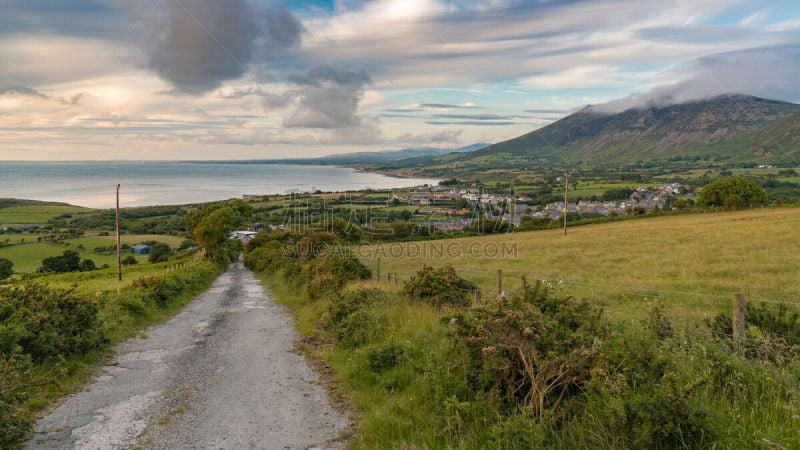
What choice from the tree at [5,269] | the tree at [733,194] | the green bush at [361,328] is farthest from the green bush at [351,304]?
the tree at [733,194]

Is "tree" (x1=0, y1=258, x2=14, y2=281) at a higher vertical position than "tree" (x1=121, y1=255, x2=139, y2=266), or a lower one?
higher

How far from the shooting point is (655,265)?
2291 cm

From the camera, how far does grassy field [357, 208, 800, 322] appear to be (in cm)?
1455

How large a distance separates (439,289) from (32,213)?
121 meters

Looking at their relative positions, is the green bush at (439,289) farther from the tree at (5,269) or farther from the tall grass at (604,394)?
the tree at (5,269)

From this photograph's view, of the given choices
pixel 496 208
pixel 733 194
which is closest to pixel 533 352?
pixel 496 208

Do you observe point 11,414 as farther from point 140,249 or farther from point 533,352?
point 140,249

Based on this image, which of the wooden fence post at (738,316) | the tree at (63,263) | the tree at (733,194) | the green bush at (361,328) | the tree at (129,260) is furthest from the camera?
the tree at (129,260)

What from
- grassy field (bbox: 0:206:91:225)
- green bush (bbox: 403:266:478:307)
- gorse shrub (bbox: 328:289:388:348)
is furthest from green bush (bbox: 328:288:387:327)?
grassy field (bbox: 0:206:91:225)

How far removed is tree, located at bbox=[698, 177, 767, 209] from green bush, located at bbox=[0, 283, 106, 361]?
66689 millimetres

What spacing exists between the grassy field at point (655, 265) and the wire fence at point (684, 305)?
0.07m

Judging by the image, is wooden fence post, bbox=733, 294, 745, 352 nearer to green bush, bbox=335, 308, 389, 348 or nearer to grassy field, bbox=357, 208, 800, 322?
grassy field, bbox=357, 208, 800, 322

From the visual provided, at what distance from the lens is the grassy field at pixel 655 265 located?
14547mm

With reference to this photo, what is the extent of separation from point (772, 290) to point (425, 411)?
48.7 feet
